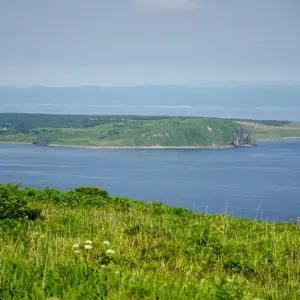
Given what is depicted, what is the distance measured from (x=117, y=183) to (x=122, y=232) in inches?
5578

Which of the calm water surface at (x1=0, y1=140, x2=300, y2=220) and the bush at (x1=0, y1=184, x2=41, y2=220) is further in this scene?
the calm water surface at (x1=0, y1=140, x2=300, y2=220)

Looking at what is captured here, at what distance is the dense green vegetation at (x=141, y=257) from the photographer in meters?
8.15

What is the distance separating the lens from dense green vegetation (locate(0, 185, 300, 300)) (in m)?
8.15

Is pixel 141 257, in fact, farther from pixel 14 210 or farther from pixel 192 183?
pixel 192 183

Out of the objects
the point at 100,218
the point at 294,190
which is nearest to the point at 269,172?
the point at 294,190

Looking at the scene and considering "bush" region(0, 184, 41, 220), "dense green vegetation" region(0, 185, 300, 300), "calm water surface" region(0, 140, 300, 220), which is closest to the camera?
"dense green vegetation" region(0, 185, 300, 300)

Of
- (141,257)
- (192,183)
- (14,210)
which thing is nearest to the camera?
(141,257)

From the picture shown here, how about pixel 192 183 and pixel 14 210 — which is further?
pixel 192 183

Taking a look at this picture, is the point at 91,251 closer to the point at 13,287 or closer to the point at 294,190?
the point at 13,287

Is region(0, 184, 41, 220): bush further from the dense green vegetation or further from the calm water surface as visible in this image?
the calm water surface

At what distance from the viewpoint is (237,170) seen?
191750mm

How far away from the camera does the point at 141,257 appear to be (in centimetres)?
1293

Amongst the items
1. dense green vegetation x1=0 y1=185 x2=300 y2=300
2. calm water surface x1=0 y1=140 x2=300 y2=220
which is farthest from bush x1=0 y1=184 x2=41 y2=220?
calm water surface x1=0 y1=140 x2=300 y2=220

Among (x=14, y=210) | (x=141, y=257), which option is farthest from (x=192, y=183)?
(x=141, y=257)
